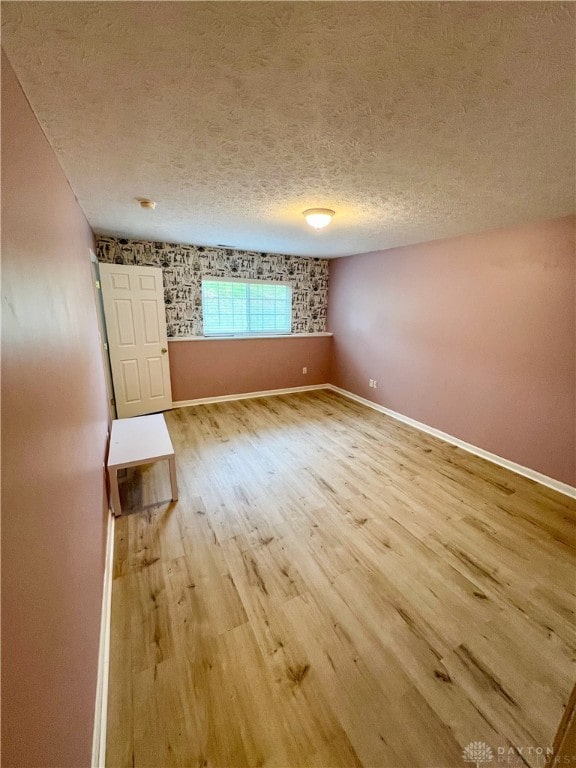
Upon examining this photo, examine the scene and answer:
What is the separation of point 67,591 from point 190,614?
0.82 m

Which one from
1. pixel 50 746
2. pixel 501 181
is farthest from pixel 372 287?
pixel 50 746

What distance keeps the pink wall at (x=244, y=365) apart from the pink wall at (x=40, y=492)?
120 inches

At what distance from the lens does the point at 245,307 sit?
15.7 feet

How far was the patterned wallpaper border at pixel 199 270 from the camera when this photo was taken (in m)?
3.84

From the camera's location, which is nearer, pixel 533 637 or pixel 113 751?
pixel 113 751

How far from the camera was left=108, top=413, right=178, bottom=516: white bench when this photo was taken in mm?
2164

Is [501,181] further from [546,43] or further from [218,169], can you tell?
[218,169]

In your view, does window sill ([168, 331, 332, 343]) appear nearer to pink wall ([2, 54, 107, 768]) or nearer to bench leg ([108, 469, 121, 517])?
bench leg ([108, 469, 121, 517])

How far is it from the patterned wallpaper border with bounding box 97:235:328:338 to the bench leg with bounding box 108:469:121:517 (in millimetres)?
2608

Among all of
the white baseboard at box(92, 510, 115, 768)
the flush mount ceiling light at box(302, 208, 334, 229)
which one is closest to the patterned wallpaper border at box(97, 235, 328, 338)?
the flush mount ceiling light at box(302, 208, 334, 229)

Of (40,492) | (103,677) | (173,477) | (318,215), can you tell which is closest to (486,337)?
(318,215)

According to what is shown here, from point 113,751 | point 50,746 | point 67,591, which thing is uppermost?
point 67,591

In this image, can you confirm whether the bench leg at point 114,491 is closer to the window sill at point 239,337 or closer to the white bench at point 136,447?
the white bench at point 136,447

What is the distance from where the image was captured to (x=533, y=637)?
1433mm
